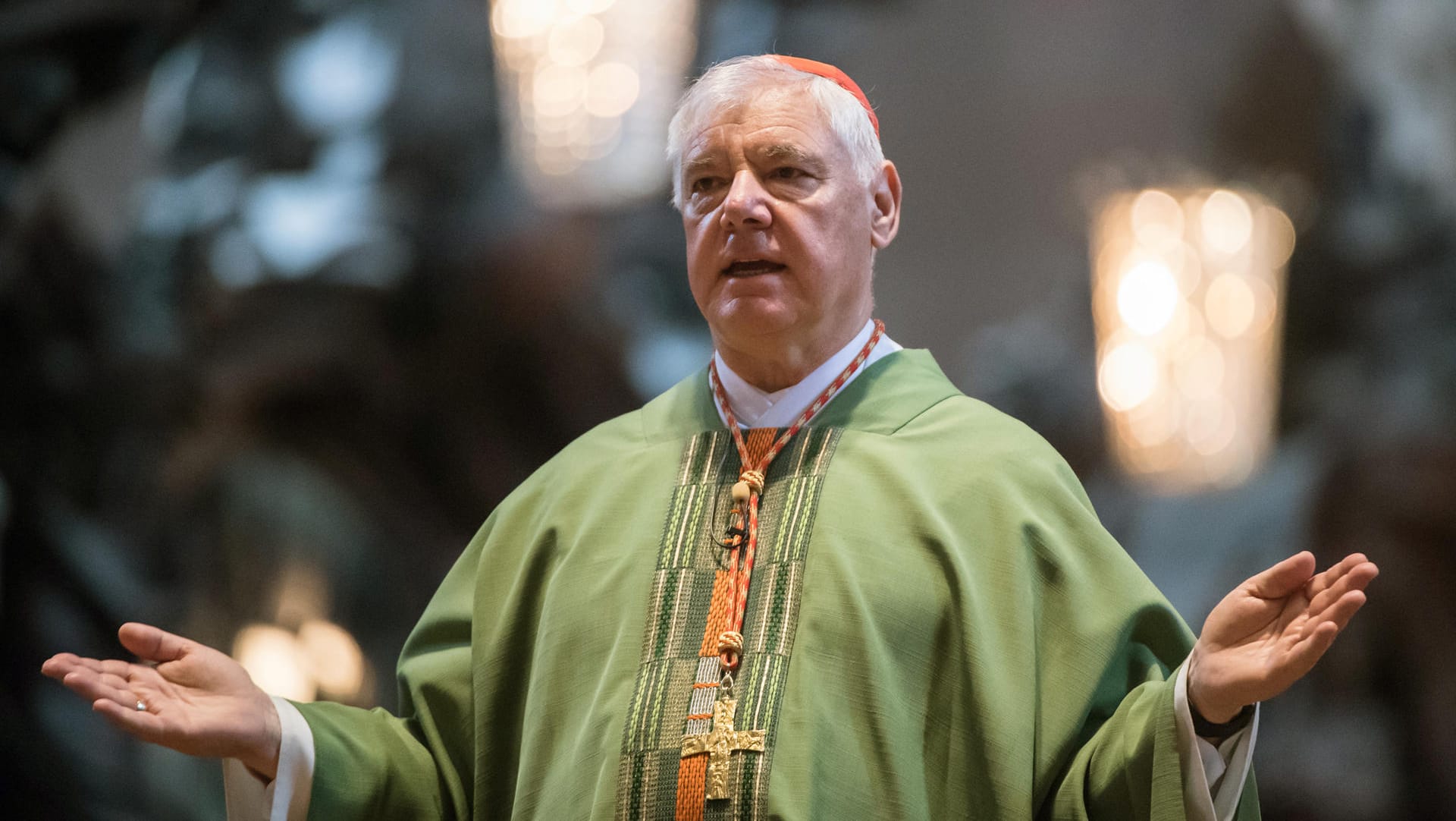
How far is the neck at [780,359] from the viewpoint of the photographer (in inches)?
126

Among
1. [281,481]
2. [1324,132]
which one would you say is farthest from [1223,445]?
[281,481]

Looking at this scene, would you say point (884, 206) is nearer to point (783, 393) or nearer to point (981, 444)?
point (783, 393)

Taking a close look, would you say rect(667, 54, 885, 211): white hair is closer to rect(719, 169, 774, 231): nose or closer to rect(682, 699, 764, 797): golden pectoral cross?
rect(719, 169, 774, 231): nose

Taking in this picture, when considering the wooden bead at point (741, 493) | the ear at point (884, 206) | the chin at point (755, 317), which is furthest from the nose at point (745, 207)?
the wooden bead at point (741, 493)

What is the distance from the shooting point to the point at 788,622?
291cm

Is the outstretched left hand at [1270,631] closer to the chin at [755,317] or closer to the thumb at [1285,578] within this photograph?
the thumb at [1285,578]

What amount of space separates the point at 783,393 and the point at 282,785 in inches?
43.6

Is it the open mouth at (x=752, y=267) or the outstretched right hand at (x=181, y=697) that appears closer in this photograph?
the outstretched right hand at (x=181, y=697)

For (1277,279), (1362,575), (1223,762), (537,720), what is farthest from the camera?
(1277,279)

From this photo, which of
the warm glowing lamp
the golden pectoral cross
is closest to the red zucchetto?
the golden pectoral cross

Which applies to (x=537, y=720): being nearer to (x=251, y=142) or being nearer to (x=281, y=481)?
(x=281, y=481)

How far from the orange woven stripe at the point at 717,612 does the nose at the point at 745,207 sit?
23.9 inches

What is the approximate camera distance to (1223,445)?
28.0 feet

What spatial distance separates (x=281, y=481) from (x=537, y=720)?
574 centimetres
